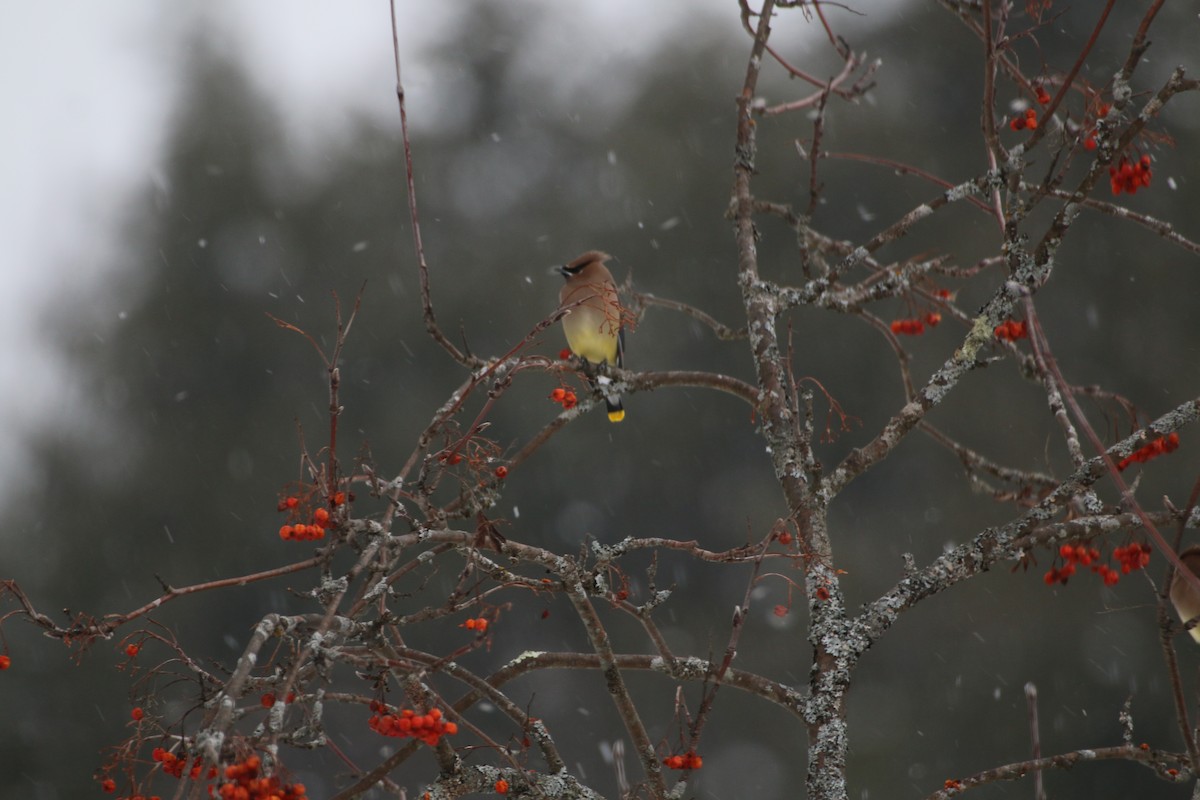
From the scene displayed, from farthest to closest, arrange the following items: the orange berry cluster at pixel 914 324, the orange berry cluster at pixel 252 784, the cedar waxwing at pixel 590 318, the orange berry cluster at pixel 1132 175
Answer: the cedar waxwing at pixel 590 318 < the orange berry cluster at pixel 914 324 < the orange berry cluster at pixel 1132 175 < the orange berry cluster at pixel 252 784

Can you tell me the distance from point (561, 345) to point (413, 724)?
30.1ft

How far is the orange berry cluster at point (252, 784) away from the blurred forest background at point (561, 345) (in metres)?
9.70

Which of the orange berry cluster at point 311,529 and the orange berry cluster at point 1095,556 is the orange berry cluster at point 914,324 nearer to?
the orange berry cluster at point 1095,556

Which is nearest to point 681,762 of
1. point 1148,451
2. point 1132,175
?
point 1148,451

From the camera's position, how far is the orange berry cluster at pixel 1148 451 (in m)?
2.48

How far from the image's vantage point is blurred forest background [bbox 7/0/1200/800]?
11250 mm

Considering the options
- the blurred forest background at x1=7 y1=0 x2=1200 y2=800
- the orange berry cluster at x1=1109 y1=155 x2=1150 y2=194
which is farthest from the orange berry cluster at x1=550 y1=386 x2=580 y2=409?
the blurred forest background at x1=7 y1=0 x2=1200 y2=800

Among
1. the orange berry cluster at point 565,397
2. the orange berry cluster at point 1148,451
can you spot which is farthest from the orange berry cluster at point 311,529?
the orange berry cluster at point 1148,451

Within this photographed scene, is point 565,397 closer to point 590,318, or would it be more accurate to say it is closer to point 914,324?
point 914,324

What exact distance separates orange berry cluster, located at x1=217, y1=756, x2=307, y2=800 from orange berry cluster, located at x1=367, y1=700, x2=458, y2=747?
0.22 m

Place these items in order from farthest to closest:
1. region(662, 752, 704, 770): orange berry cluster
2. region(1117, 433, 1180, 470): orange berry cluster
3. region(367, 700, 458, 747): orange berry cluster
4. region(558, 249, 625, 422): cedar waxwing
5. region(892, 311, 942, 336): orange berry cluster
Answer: region(558, 249, 625, 422): cedar waxwing, region(892, 311, 942, 336): orange berry cluster, region(1117, 433, 1180, 470): orange berry cluster, region(662, 752, 704, 770): orange berry cluster, region(367, 700, 458, 747): orange berry cluster

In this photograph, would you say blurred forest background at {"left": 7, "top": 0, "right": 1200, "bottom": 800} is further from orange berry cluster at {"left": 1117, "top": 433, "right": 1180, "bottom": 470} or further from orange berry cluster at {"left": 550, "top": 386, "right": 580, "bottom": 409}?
orange berry cluster at {"left": 550, "top": 386, "right": 580, "bottom": 409}

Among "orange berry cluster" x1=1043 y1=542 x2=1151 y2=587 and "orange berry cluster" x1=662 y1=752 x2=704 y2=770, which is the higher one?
"orange berry cluster" x1=1043 y1=542 x2=1151 y2=587

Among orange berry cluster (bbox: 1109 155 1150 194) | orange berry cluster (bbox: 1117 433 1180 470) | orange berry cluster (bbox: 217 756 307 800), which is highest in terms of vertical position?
orange berry cluster (bbox: 1109 155 1150 194)
